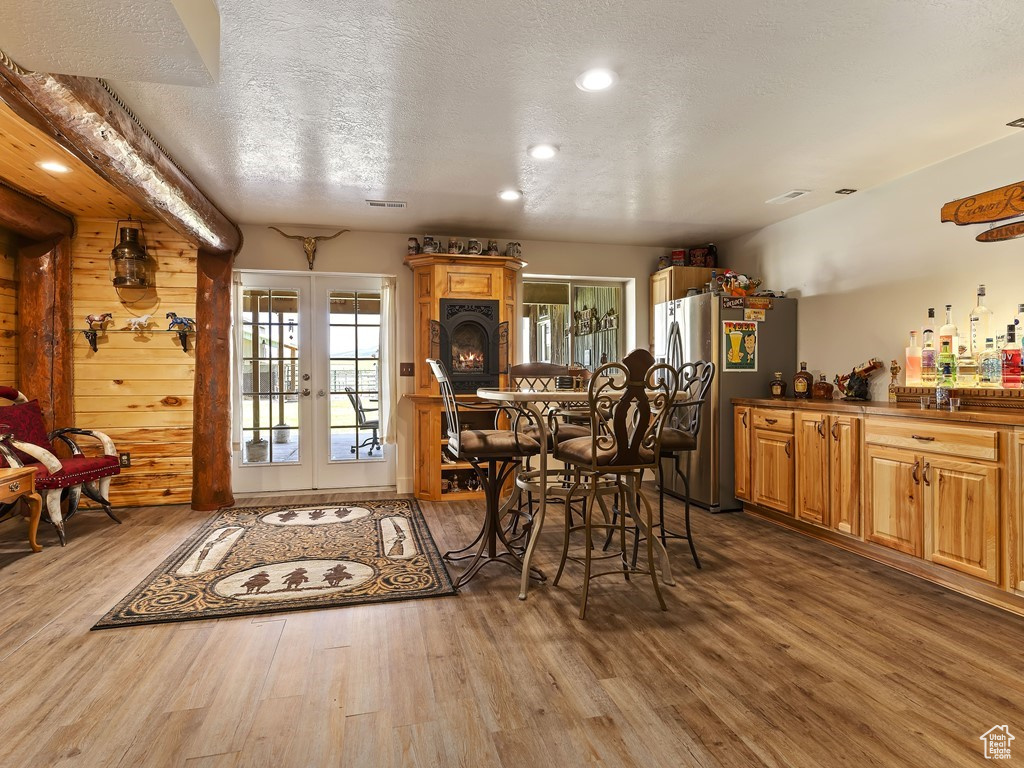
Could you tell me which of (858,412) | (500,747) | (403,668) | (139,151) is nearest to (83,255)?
(139,151)

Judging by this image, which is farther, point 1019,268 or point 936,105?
point 1019,268

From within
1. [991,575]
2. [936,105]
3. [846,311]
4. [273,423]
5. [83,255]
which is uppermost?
[936,105]

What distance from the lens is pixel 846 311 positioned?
425 cm

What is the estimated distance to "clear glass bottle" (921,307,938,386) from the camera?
343cm

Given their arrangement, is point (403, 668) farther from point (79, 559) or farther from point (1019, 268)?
point (1019, 268)

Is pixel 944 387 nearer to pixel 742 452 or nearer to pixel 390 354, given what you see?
pixel 742 452

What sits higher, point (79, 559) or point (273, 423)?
point (273, 423)

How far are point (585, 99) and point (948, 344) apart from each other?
256cm

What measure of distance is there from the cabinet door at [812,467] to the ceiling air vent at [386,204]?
3342 mm

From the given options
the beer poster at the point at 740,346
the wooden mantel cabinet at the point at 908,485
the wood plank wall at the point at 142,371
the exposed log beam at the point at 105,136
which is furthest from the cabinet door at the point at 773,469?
the wood plank wall at the point at 142,371

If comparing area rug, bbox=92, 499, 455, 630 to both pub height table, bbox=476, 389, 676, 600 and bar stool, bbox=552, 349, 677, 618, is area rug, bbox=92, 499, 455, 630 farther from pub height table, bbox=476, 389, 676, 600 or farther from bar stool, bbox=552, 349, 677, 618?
bar stool, bbox=552, 349, 677, 618

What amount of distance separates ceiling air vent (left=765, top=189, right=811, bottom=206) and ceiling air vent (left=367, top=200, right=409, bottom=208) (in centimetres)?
286

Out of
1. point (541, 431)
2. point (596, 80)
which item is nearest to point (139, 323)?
point (541, 431)

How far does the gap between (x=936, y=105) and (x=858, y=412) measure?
1676 mm
